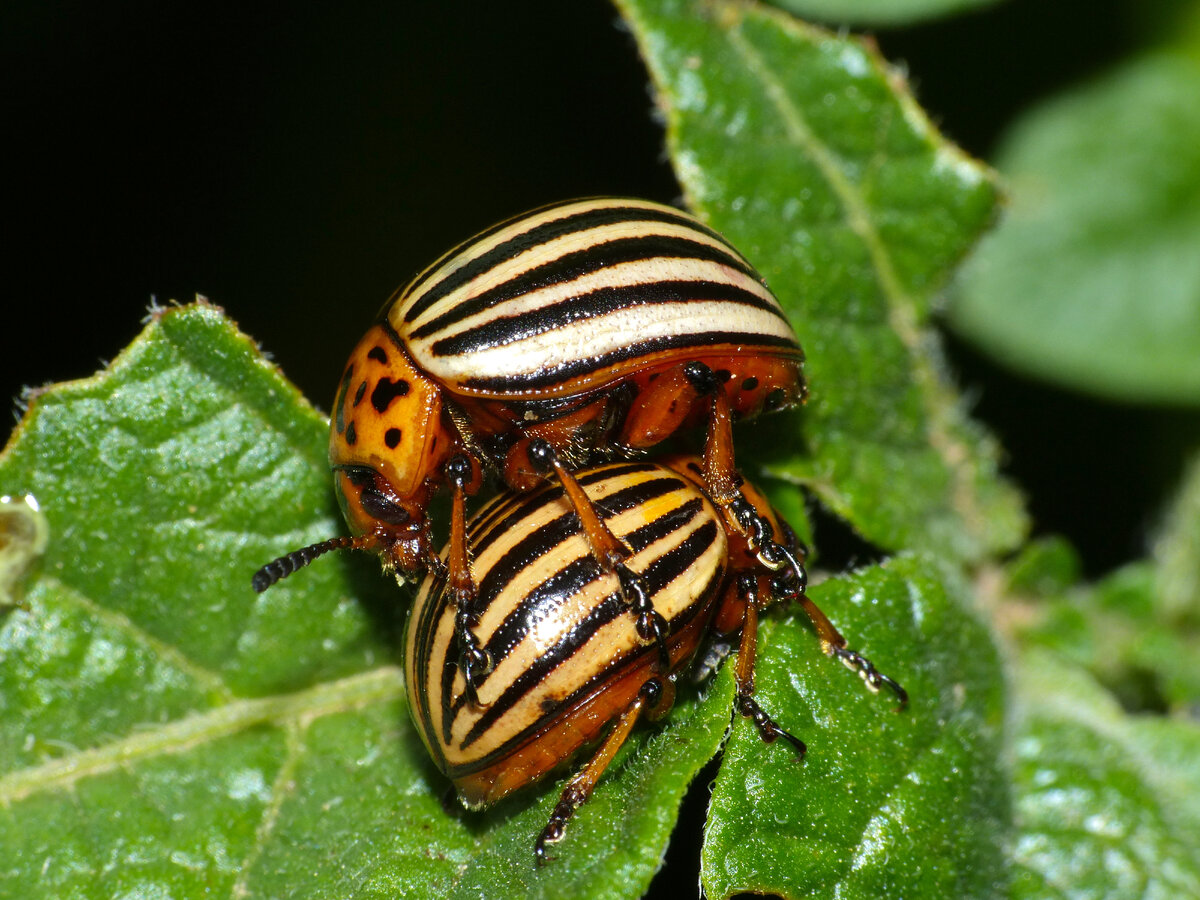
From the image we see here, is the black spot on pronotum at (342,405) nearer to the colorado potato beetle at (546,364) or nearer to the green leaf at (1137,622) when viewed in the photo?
the colorado potato beetle at (546,364)

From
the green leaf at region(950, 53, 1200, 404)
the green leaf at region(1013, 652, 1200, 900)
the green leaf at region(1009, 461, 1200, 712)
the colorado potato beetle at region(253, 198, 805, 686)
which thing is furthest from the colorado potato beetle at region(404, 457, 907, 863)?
the green leaf at region(950, 53, 1200, 404)

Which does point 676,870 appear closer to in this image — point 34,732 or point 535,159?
point 34,732

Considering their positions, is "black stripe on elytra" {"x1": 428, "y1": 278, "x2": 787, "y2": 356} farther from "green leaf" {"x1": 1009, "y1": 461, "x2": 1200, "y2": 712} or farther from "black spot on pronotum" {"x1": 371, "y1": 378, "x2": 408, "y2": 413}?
"green leaf" {"x1": 1009, "y1": 461, "x2": 1200, "y2": 712}

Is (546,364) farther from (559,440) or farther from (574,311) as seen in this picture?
(559,440)

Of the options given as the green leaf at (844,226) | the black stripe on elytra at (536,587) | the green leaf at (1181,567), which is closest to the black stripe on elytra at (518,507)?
the black stripe on elytra at (536,587)

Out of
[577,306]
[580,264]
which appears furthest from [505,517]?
[580,264]

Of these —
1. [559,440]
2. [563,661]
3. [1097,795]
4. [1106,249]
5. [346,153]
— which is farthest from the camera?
[346,153]
